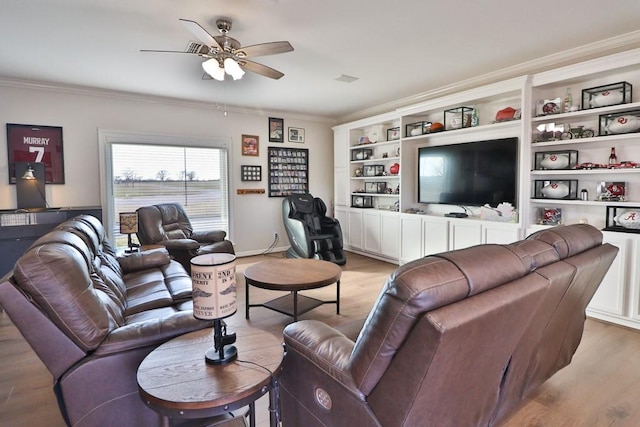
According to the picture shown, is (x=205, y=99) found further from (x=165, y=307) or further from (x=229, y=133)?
(x=165, y=307)

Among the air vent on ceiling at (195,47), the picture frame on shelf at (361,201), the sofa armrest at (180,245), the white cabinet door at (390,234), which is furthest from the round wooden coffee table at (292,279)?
the picture frame on shelf at (361,201)

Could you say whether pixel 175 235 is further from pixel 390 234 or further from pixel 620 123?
pixel 620 123

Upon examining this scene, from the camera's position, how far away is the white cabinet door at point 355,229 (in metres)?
6.05

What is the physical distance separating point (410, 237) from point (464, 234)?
876mm

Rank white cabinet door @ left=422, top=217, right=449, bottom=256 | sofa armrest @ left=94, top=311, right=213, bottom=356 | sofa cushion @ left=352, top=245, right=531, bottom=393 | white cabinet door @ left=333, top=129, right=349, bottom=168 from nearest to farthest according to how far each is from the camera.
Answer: sofa cushion @ left=352, top=245, right=531, bottom=393 → sofa armrest @ left=94, top=311, right=213, bottom=356 → white cabinet door @ left=422, top=217, right=449, bottom=256 → white cabinet door @ left=333, top=129, right=349, bottom=168

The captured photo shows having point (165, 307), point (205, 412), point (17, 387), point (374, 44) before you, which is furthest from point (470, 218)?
point (17, 387)

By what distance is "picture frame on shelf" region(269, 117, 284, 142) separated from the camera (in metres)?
6.09

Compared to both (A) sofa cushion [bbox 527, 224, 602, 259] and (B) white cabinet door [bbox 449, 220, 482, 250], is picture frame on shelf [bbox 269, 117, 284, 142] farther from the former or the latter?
(A) sofa cushion [bbox 527, 224, 602, 259]

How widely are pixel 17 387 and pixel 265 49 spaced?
279 centimetres

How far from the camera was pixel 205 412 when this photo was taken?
116cm

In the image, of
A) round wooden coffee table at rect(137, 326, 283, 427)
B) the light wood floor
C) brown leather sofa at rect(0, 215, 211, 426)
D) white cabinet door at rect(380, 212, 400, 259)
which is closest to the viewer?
round wooden coffee table at rect(137, 326, 283, 427)

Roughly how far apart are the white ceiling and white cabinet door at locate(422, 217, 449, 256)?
5.81 ft

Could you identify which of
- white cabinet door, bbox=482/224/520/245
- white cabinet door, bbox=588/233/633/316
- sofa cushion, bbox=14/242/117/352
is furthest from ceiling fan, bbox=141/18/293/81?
→ white cabinet door, bbox=588/233/633/316

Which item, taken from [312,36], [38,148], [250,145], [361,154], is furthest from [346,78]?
[38,148]
